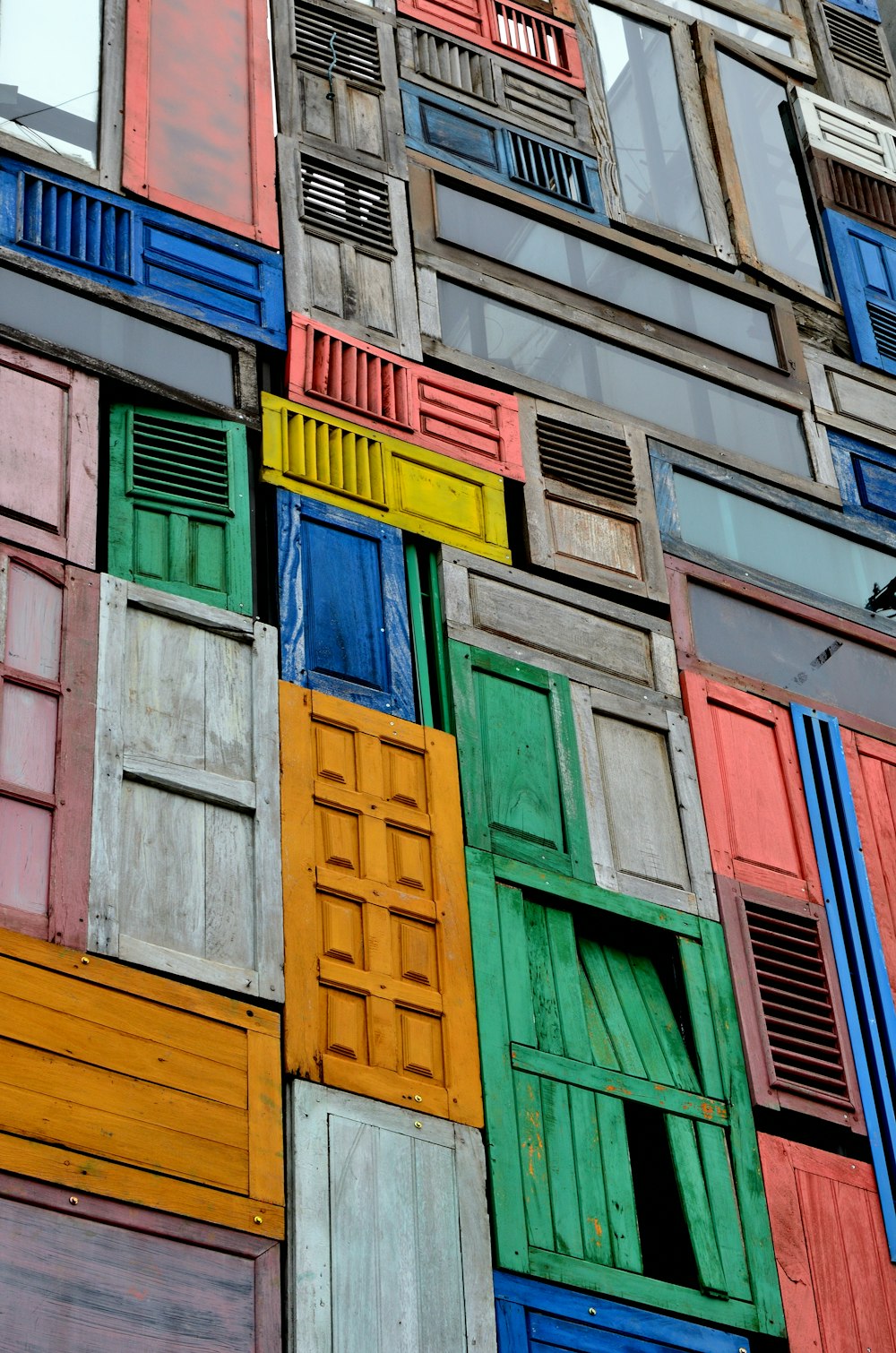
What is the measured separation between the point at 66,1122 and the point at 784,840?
200 inches

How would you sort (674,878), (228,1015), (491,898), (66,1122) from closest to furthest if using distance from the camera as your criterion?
(66,1122) < (228,1015) < (491,898) < (674,878)

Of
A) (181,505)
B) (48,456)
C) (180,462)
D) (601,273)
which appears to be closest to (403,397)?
(180,462)

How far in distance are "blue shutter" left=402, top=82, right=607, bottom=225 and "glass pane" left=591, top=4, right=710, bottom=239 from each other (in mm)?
389

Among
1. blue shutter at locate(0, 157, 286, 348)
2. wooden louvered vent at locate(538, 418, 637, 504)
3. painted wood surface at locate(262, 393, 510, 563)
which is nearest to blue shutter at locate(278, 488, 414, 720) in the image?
painted wood surface at locate(262, 393, 510, 563)

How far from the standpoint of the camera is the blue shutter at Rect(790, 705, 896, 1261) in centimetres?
1108

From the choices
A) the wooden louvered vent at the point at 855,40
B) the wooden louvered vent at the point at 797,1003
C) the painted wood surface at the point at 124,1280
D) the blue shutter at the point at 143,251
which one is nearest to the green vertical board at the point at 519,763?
the wooden louvered vent at the point at 797,1003

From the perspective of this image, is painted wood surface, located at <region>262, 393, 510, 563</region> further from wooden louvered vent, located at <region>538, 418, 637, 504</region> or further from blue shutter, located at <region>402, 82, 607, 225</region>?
blue shutter, located at <region>402, 82, 607, 225</region>

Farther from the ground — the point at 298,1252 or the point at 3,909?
the point at 3,909

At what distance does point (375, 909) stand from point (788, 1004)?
2.64m

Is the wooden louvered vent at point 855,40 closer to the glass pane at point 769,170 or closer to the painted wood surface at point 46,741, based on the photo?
the glass pane at point 769,170

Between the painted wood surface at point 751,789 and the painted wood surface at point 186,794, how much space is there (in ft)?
9.20

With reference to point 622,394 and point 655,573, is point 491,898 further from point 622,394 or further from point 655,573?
point 622,394

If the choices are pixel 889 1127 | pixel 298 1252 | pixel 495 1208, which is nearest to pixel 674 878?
pixel 889 1127

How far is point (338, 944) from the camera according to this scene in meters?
9.98
